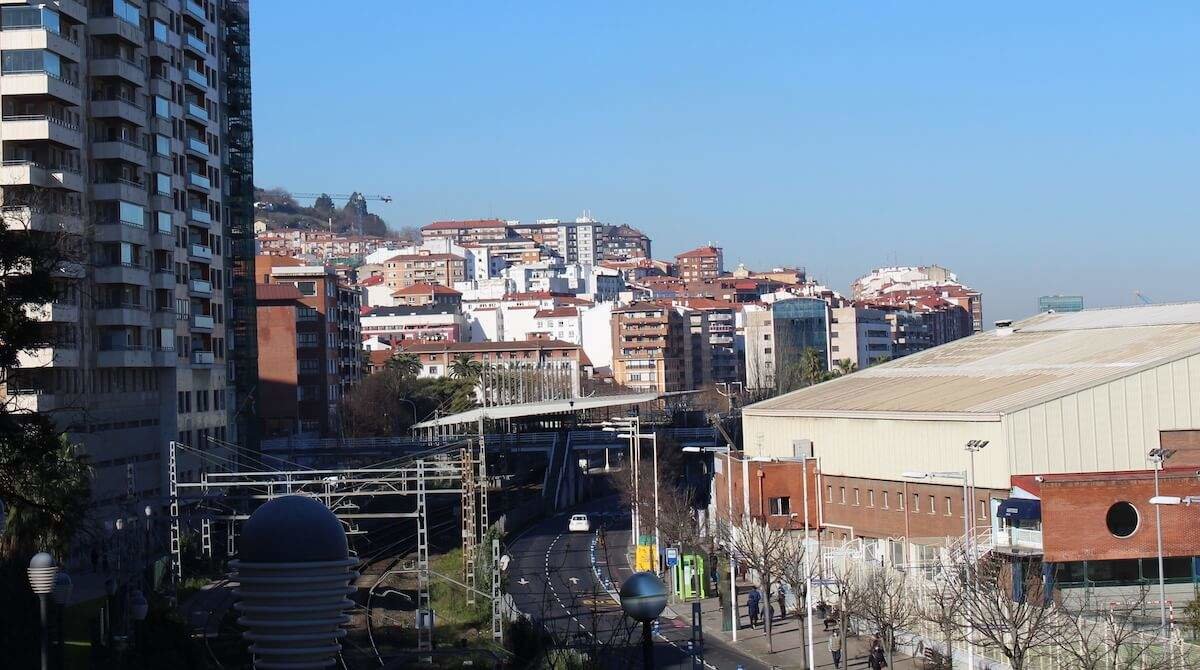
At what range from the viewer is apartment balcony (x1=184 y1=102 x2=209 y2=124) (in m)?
68.2

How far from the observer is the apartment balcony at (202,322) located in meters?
67.8

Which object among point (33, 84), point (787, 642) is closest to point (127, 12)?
point (33, 84)

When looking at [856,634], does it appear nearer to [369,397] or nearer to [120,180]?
[120,180]

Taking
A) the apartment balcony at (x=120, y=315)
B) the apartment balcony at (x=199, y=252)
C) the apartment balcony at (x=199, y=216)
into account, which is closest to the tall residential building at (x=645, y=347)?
the apartment balcony at (x=199, y=216)

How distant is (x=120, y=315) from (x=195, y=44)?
646 inches

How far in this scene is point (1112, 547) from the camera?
1622 inches

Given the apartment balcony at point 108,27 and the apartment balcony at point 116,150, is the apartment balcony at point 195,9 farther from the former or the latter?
the apartment balcony at point 116,150

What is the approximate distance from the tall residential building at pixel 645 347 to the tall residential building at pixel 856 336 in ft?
66.3

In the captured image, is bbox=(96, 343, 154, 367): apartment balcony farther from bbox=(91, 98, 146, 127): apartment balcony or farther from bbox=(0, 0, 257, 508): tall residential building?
bbox=(91, 98, 146, 127): apartment balcony

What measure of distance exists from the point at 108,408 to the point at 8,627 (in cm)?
2916

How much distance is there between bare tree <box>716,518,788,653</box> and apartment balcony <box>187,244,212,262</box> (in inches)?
1028

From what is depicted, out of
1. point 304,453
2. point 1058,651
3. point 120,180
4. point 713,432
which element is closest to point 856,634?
point 1058,651

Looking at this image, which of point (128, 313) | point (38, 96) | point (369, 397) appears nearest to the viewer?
point (38, 96)

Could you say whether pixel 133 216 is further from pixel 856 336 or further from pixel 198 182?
pixel 856 336
